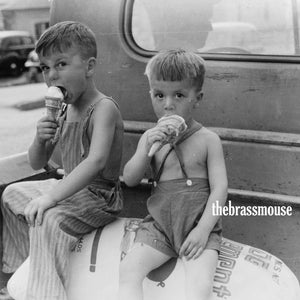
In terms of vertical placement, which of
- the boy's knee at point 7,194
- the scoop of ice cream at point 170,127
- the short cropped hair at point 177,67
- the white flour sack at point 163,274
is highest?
the short cropped hair at point 177,67

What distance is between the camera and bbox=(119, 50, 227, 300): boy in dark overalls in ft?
6.23

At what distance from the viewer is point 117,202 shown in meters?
2.27

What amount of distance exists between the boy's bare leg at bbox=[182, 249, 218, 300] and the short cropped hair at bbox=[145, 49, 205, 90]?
63 centimetres

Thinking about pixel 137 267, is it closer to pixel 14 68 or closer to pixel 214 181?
pixel 214 181

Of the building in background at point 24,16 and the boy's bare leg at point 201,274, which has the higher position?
the building in background at point 24,16

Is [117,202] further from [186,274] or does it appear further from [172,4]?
[172,4]

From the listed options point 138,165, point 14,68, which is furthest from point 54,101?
point 14,68

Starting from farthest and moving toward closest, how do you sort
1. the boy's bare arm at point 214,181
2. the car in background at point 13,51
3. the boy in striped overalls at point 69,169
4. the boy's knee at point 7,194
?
the car in background at point 13,51 → the boy's knee at point 7,194 → the boy in striped overalls at point 69,169 → the boy's bare arm at point 214,181

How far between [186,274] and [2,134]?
6.65m

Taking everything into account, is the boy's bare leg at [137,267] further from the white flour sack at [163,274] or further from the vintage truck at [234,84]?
the vintage truck at [234,84]

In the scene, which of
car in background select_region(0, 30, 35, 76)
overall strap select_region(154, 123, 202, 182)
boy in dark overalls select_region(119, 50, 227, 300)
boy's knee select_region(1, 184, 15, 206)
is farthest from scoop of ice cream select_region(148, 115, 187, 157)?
car in background select_region(0, 30, 35, 76)

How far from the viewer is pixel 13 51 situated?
53.9ft

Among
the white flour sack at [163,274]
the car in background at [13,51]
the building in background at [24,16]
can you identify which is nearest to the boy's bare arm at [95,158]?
the white flour sack at [163,274]

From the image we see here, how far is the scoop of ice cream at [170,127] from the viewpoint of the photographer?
1.86m
